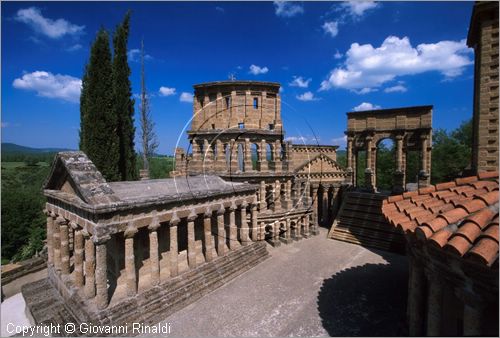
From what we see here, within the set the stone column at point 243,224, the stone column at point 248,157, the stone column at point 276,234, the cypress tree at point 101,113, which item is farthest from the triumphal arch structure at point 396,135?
the cypress tree at point 101,113

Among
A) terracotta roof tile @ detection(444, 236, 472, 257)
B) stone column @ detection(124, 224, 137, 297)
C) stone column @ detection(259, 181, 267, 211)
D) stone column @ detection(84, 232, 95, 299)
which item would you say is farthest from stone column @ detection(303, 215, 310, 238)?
terracotta roof tile @ detection(444, 236, 472, 257)

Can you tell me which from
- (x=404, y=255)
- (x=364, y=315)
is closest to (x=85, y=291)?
(x=364, y=315)

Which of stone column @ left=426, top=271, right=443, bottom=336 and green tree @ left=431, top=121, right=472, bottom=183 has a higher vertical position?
green tree @ left=431, top=121, right=472, bottom=183

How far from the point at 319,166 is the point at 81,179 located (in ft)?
78.7

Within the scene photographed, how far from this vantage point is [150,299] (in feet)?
36.3

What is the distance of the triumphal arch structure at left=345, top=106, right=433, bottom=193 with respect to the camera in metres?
21.8

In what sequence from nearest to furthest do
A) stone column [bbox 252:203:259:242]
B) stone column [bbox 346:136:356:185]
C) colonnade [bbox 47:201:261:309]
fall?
colonnade [bbox 47:201:261:309] → stone column [bbox 252:203:259:242] → stone column [bbox 346:136:356:185]

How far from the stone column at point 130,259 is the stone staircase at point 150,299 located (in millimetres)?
390

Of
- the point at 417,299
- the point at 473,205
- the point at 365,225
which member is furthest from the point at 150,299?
the point at 365,225

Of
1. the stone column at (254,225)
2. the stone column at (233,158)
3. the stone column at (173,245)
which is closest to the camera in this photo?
the stone column at (173,245)

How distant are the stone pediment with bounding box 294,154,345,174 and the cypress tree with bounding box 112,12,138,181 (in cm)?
1701

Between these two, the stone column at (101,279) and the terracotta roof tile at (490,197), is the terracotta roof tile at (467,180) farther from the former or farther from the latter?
the stone column at (101,279)

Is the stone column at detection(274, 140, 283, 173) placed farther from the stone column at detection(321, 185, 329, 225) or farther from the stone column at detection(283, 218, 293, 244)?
the stone column at detection(321, 185, 329, 225)

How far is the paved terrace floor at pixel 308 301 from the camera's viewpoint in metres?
10.2
